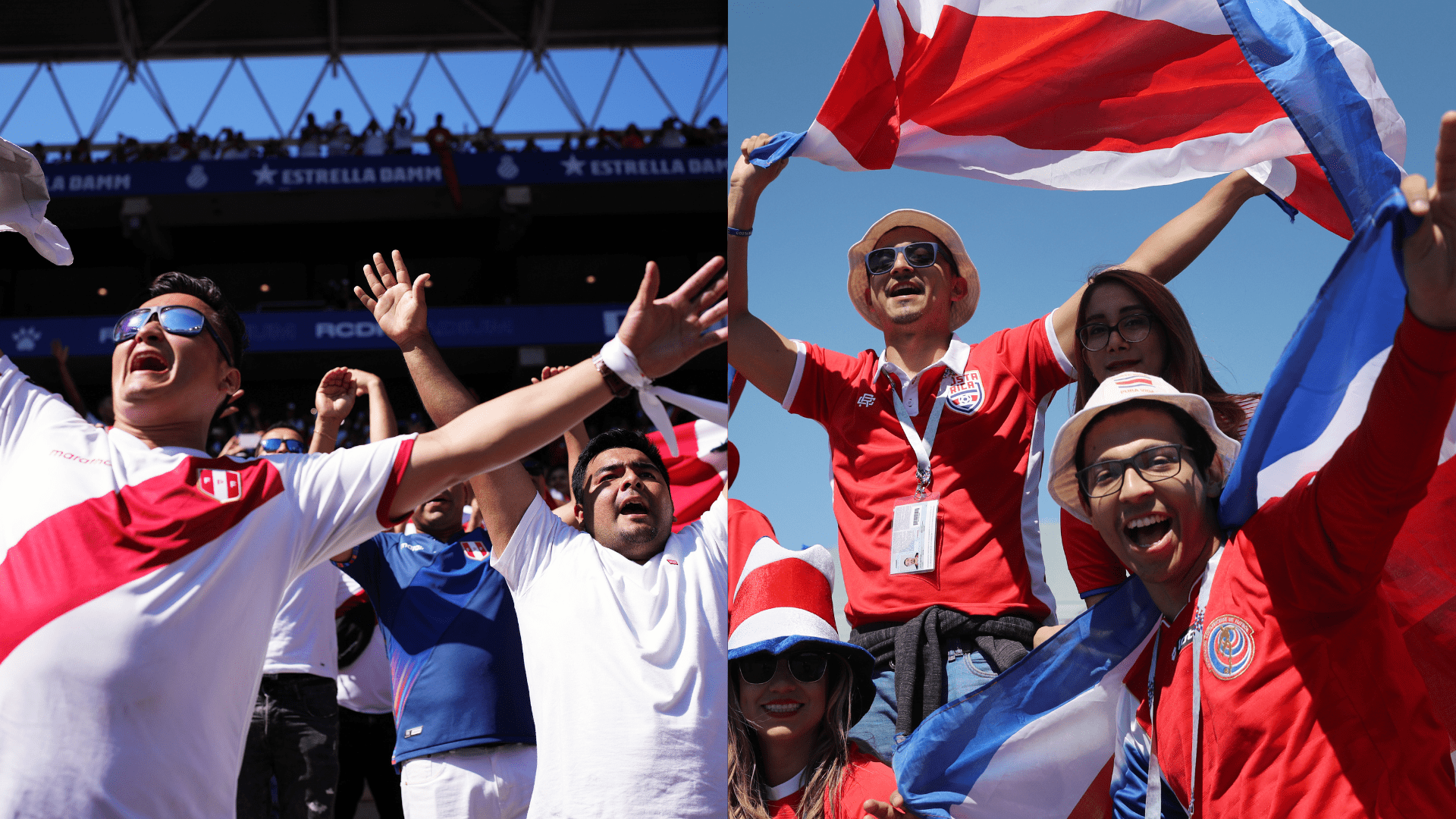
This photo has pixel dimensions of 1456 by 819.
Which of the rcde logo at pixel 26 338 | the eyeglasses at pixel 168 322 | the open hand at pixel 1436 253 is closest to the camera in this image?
the open hand at pixel 1436 253

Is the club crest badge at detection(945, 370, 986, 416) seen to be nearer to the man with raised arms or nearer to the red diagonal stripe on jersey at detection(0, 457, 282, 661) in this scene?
the man with raised arms

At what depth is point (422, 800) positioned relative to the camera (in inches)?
137

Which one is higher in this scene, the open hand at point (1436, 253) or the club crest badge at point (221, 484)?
the open hand at point (1436, 253)

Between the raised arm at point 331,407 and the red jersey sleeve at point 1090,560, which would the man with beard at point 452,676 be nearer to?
the raised arm at point 331,407

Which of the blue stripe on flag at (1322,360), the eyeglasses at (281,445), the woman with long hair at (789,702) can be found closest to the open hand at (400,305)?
the woman with long hair at (789,702)

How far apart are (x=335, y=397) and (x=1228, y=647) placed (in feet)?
9.44

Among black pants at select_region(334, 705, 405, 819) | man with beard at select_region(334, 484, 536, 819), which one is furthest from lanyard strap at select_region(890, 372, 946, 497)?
black pants at select_region(334, 705, 405, 819)

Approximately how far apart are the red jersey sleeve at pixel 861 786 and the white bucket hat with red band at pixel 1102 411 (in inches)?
30.2

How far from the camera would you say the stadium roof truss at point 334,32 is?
18.2 metres

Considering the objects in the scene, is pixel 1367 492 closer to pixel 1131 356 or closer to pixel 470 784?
pixel 1131 356

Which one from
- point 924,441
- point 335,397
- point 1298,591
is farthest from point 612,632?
point 1298,591

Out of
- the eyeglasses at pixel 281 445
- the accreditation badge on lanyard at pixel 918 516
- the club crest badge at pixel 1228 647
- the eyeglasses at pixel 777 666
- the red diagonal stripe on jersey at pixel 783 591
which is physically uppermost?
the eyeglasses at pixel 281 445

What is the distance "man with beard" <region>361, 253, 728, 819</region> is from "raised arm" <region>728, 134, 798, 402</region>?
416mm

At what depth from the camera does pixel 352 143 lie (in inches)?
737
